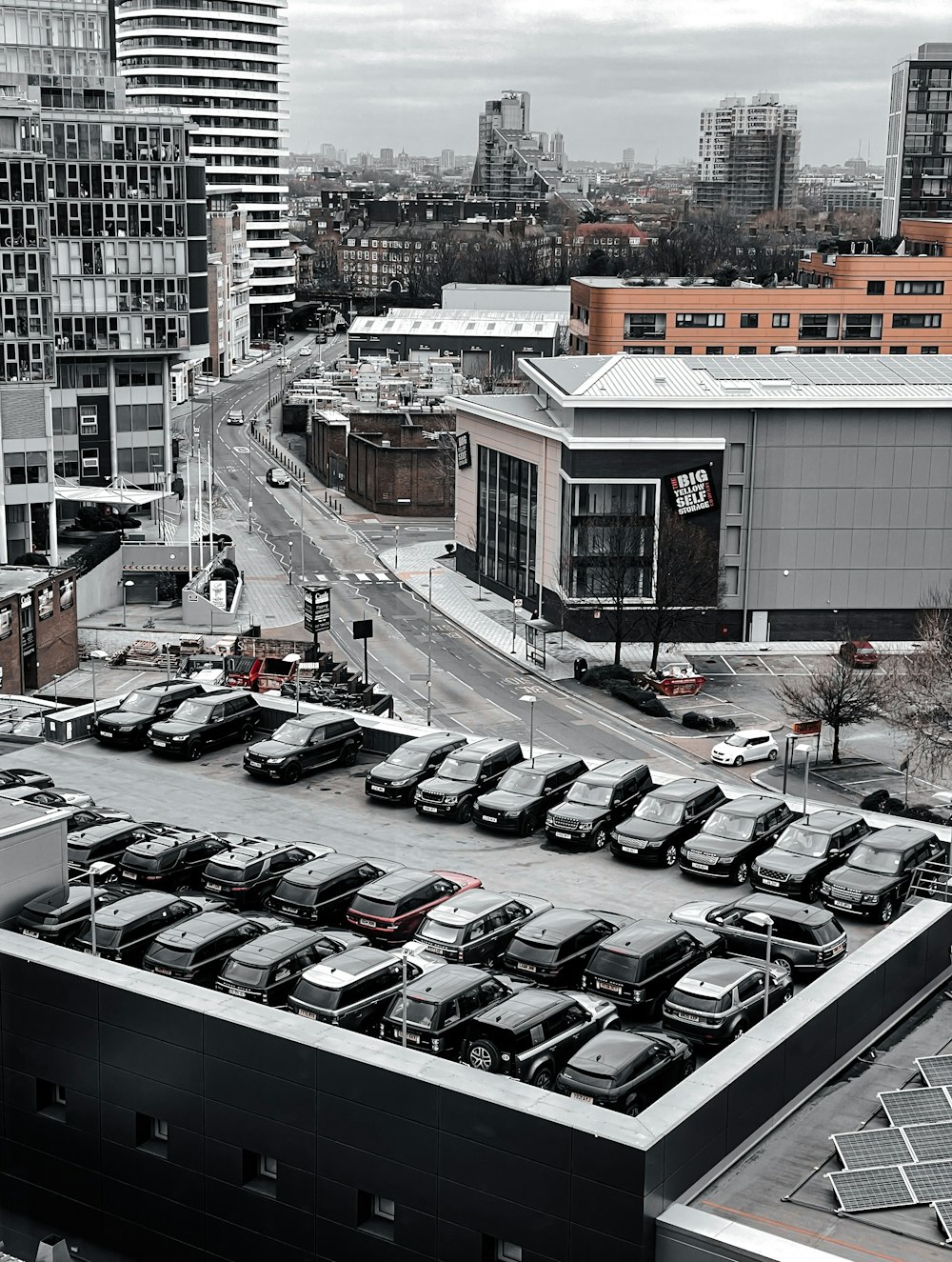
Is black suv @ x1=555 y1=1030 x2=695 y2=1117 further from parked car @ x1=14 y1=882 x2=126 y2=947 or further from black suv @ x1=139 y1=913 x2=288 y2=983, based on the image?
parked car @ x1=14 y1=882 x2=126 y2=947

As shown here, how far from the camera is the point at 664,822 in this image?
35.8 meters

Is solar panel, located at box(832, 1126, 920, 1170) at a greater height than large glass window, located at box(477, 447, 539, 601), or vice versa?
solar panel, located at box(832, 1126, 920, 1170)

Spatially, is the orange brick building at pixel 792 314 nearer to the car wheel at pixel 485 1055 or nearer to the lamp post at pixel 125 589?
the lamp post at pixel 125 589

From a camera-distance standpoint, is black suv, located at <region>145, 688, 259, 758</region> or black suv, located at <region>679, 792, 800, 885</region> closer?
black suv, located at <region>679, 792, 800, 885</region>

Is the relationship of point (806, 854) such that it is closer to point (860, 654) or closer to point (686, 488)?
point (860, 654)

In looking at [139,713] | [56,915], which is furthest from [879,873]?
[139,713]

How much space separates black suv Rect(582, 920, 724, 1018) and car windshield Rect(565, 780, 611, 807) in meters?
8.62

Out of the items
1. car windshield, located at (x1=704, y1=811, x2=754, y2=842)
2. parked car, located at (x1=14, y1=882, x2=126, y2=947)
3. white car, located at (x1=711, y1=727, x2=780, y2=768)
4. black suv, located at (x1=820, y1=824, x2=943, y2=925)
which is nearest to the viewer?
parked car, located at (x1=14, y1=882, x2=126, y2=947)

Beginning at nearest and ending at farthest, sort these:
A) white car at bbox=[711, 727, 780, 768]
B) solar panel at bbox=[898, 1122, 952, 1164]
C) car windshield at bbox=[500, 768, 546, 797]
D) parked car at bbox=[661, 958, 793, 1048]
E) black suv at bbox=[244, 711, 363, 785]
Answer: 1. solar panel at bbox=[898, 1122, 952, 1164]
2. parked car at bbox=[661, 958, 793, 1048]
3. car windshield at bbox=[500, 768, 546, 797]
4. black suv at bbox=[244, 711, 363, 785]
5. white car at bbox=[711, 727, 780, 768]

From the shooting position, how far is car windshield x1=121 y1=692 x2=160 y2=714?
44.5 metres

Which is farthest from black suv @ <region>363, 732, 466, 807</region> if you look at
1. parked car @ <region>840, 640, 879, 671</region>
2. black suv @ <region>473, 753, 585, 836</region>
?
parked car @ <region>840, 640, 879, 671</region>

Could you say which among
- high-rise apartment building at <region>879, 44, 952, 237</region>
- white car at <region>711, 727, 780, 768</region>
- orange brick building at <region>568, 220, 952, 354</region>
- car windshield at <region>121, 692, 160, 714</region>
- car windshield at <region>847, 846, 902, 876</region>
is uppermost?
high-rise apartment building at <region>879, 44, 952, 237</region>

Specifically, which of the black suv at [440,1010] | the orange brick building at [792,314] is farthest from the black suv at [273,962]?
the orange brick building at [792,314]

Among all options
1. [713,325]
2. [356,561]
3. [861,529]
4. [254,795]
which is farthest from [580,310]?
[254,795]
